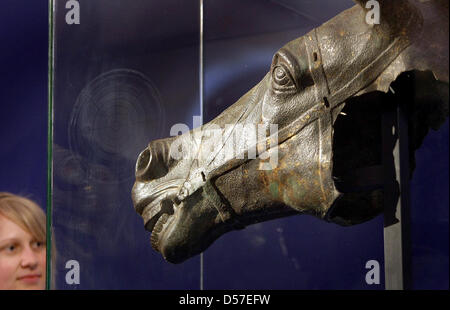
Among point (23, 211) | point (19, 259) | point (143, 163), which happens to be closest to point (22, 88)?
point (23, 211)

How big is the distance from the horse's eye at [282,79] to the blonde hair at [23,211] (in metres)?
1.45

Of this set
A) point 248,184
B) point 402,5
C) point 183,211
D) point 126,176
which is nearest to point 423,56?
point 402,5

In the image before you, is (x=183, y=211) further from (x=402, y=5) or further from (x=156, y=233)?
(x=402, y=5)

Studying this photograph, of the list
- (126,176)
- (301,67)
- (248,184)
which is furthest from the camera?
(126,176)

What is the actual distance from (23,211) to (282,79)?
59.7 inches

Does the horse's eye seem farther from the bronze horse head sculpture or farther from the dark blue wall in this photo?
the dark blue wall

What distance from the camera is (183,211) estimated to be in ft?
5.15

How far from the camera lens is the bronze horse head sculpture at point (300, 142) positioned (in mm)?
1315

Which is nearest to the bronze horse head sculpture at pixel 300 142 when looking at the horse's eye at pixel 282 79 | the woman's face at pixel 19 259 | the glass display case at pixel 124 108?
the horse's eye at pixel 282 79

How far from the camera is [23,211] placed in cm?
260

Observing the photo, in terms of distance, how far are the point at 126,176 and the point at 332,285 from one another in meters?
0.82

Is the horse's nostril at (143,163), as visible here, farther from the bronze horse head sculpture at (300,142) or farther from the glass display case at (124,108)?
the glass display case at (124,108)

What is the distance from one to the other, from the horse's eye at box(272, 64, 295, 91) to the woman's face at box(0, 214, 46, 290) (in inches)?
58.5

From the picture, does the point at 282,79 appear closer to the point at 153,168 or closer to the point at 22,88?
the point at 153,168
